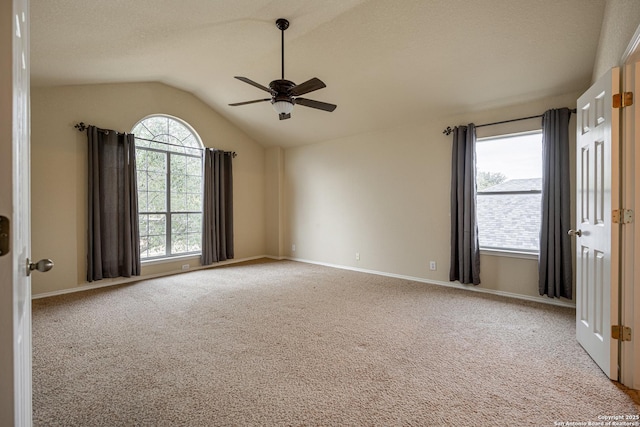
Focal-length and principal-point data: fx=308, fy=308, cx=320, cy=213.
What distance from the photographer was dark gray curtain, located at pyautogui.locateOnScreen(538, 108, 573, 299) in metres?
3.51

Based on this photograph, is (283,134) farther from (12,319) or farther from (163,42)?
(12,319)

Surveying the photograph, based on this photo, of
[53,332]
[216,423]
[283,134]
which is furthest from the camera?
[283,134]

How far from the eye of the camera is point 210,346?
2.56 meters

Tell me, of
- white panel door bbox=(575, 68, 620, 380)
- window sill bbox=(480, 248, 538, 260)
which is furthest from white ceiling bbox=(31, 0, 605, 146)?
window sill bbox=(480, 248, 538, 260)

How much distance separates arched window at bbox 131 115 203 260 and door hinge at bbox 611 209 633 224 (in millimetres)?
5637

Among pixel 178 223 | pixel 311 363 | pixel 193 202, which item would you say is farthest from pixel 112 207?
pixel 311 363

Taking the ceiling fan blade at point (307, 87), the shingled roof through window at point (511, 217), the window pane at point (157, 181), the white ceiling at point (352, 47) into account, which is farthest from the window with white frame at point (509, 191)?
the window pane at point (157, 181)

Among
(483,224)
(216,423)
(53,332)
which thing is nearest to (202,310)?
(53,332)

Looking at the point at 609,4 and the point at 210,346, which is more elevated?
the point at 609,4

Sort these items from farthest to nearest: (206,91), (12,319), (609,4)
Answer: (206,91)
(609,4)
(12,319)

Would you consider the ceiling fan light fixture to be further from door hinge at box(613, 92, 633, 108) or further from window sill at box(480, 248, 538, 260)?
window sill at box(480, 248, 538, 260)

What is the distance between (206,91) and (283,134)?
1.58m

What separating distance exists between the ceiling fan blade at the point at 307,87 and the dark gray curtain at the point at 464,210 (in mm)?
2381

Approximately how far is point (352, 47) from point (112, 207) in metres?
3.99
